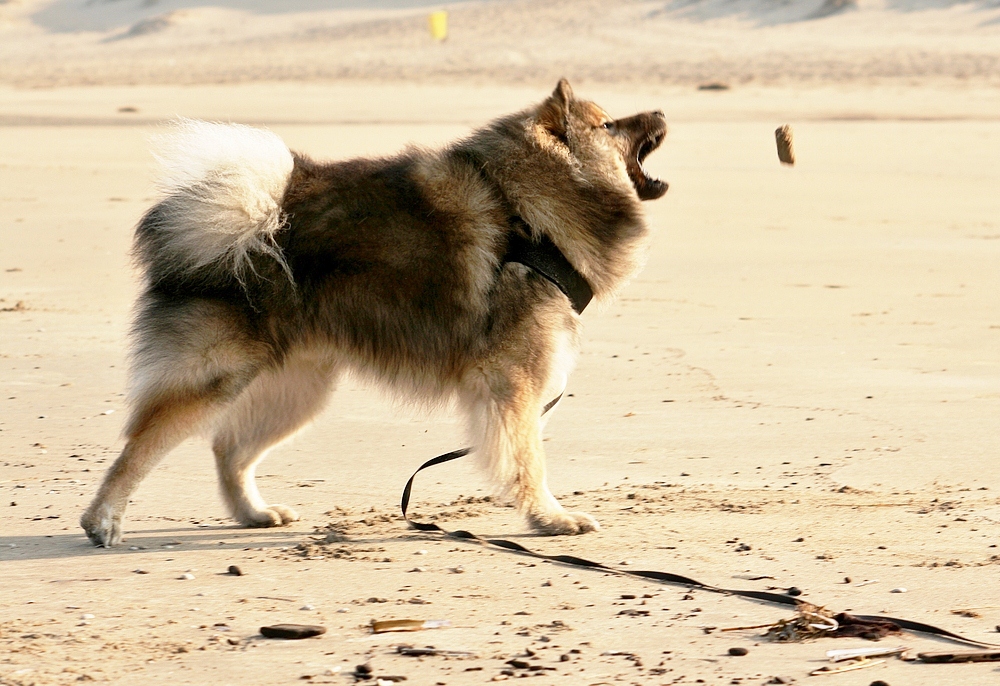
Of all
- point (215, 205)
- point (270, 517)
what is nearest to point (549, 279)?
point (215, 205)

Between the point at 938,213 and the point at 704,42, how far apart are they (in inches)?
1282

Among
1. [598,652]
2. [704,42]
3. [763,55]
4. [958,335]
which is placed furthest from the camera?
[704,42]

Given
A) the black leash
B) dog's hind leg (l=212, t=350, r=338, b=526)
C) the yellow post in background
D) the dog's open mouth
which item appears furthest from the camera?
the yellow post in background

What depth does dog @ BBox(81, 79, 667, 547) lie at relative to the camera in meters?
4.44

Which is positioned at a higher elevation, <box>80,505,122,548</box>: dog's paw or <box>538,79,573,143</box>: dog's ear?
<box>538,79,573,143</box>: dog's ear

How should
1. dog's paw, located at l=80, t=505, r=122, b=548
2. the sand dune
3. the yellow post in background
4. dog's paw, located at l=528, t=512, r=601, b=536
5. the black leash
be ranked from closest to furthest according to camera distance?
1. the black leash
2. dog's paw, located at l=80, t=505, r=122, b=548
3. dog's paw, located at l=528, t=512, r=601, b=536
4. the sand dune
5. the yellow post in background

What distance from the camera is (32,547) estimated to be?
4.38 m

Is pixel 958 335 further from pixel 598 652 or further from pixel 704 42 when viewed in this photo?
pixel 704 42

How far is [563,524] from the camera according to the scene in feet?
15.1

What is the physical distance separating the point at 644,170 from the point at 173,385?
74.8 inches

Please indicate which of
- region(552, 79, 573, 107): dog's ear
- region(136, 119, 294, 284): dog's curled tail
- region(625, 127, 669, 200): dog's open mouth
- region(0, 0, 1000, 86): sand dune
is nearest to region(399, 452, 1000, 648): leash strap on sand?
region(625, 127, 669, 200): dog's open mouth

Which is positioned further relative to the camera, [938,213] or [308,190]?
[938,213]

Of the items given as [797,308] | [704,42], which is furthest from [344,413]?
[704,42]

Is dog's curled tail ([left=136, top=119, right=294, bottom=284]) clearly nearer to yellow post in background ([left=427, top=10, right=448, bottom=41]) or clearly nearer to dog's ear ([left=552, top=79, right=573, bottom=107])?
dog's ear ([left=552, top=79, right=573, bottom=107])
